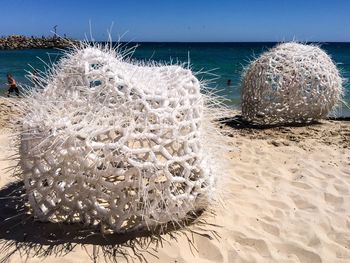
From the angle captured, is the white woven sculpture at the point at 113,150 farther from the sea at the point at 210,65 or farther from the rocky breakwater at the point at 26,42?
the rocky breakwater at the point at 26,42

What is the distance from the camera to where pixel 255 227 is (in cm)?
409

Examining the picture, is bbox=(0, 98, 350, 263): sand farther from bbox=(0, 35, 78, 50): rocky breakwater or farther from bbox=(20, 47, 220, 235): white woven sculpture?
bbox=(0, 35, 78, 50): rocky breakwater

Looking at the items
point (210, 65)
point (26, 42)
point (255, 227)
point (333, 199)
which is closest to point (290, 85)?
point (333, 199)

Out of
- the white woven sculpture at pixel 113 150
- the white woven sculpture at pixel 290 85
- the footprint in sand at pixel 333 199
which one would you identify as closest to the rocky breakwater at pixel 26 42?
the white woven sculpture at pixel 290 85

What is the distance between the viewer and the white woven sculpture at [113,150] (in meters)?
3.32

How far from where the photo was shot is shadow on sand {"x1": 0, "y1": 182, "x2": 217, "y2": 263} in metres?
3.39

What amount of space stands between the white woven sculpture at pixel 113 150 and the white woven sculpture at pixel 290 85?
14.8ft

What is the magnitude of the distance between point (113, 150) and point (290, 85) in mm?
5441

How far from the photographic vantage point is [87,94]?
12.0ft

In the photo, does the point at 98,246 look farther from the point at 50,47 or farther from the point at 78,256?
the point at 50,47

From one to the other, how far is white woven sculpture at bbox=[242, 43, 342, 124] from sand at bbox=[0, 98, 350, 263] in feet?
6.29

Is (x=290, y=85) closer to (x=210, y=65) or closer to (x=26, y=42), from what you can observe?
(x=210, y=65)

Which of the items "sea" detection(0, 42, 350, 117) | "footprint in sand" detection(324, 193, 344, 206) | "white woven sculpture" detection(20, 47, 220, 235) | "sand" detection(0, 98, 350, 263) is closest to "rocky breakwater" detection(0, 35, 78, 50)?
"sea" detection(0, 42, 350, 117)

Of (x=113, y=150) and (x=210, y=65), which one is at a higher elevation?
(x=113, y=150)
